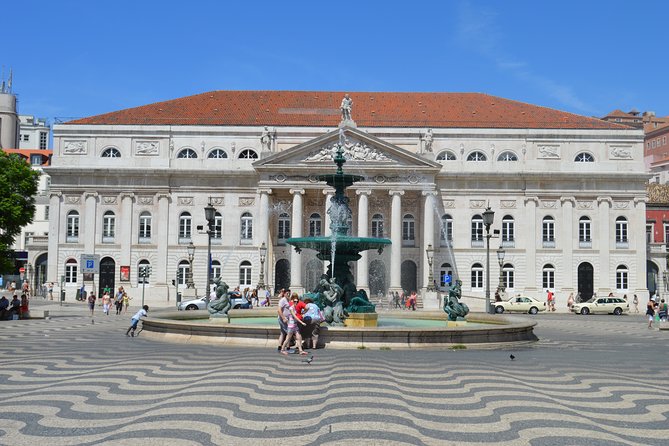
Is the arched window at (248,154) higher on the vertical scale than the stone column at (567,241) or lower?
higher

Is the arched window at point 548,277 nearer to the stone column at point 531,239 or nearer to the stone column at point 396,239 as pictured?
the stone column at point 531,239

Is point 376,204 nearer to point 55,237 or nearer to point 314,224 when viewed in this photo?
point 314,224

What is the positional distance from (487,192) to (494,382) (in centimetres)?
4727

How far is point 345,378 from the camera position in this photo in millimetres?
13367

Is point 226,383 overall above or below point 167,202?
below

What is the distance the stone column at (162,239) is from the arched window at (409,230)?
17971mm

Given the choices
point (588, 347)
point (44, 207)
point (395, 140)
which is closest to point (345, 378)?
point (588, 347)

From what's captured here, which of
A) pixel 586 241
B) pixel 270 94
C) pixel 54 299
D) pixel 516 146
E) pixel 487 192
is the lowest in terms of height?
pixel 54 299

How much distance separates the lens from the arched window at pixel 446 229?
193ft

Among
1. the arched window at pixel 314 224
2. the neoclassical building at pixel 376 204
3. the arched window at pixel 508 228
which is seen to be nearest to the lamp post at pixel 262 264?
the neoclassical building at pixel 376 204

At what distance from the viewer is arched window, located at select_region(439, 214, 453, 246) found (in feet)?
193

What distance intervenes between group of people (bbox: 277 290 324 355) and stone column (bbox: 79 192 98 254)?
144 ft

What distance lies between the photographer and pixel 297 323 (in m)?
17.8

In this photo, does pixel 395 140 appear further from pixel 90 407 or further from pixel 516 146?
pixel 90 407
